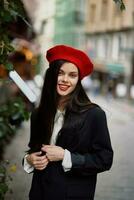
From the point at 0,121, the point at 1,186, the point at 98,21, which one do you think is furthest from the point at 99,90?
the point at 1,186

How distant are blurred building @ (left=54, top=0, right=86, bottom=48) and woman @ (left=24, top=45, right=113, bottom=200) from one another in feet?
214

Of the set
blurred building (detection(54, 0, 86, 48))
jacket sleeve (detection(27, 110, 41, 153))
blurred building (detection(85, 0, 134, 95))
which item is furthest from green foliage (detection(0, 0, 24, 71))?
blurred building (detection(54, 0, 86, 48))

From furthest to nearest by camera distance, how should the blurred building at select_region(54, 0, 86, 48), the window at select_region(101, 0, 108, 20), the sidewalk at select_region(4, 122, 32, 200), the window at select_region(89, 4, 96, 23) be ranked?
the blurred building at select_region(54, 0, 86, 48) → the window at select_region(89, 4, 96, 23) → the window at select_region(101, 0, 108, 20) → the sidewalk at select_region(4, 122, 32, 200)

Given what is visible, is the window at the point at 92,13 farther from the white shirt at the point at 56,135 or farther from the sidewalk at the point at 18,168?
the white shirt at the point at 56,135

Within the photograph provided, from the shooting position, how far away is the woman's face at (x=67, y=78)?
3.49 metres

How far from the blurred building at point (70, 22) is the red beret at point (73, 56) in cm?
6528

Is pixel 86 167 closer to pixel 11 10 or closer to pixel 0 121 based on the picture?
pixel 11 10

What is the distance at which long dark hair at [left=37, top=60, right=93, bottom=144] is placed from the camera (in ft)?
11.5

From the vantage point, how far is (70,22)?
246 ft

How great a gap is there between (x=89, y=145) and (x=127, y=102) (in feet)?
138

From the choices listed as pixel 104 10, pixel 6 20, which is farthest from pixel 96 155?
pixel 104 10

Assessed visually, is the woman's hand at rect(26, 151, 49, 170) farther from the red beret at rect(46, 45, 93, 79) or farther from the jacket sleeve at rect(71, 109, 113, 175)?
the red beret at rect(46, 45, 93, 79)

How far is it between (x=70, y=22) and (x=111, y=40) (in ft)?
60.0

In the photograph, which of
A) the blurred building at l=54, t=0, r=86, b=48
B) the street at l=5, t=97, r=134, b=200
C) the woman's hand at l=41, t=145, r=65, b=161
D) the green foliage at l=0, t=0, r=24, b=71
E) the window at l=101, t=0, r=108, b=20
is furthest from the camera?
the blurred building at l=54, t=0, r=86, b=48
